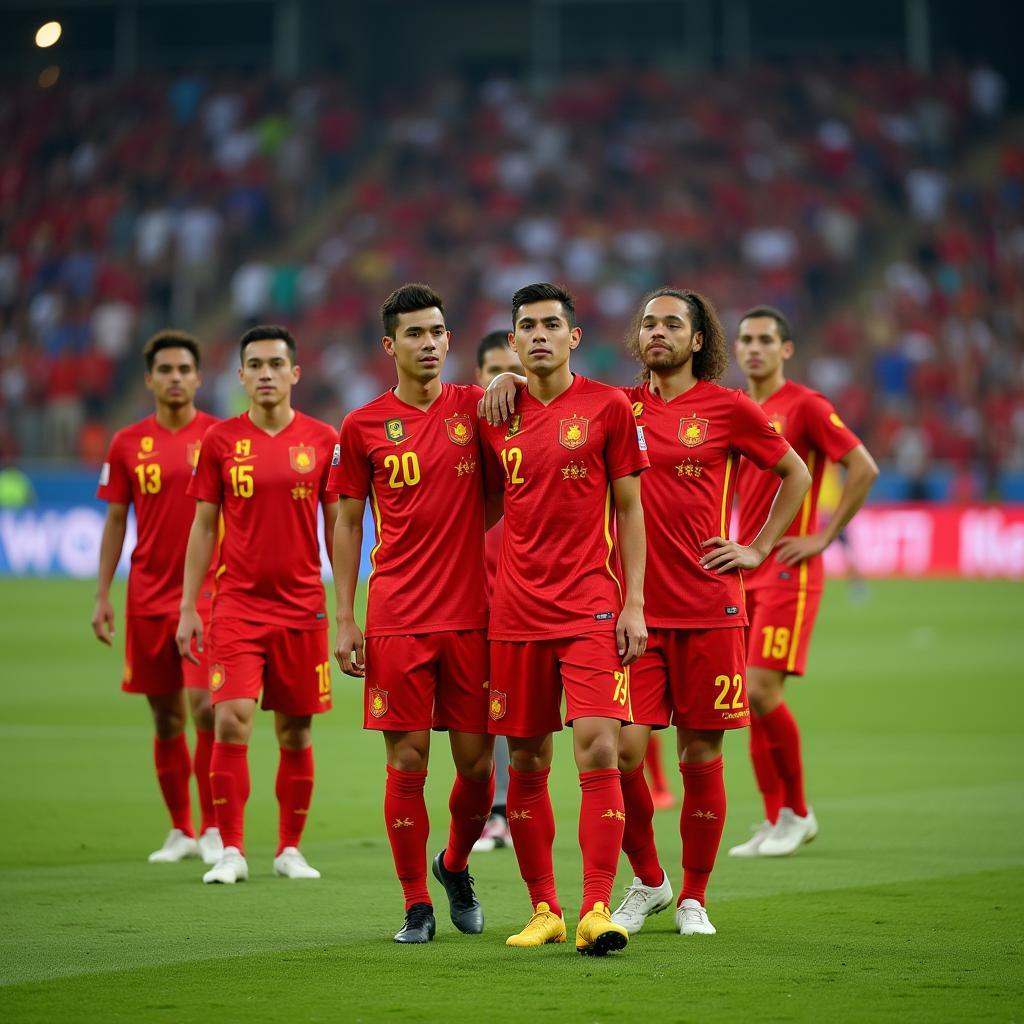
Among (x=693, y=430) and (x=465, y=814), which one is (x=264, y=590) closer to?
(x=465, y=814)

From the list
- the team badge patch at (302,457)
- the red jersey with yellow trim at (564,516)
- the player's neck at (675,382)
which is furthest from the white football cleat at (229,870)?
the player's neck at (675,382)

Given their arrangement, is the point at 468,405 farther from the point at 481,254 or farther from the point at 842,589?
the point at 481,254

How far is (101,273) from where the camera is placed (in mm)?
36625

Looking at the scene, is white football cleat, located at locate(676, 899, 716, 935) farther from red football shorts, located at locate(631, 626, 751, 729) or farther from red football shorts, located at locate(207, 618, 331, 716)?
red football shorts, located at locate(207, 618, 331, 716)

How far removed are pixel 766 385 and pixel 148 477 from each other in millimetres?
3155

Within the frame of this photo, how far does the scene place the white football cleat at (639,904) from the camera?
22.2 ft

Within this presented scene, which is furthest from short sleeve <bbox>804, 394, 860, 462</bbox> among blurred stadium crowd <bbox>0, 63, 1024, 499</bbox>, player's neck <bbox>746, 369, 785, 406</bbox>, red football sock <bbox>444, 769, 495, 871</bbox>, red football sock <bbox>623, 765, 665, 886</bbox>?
blurred stadium crowd <bbox>0, 63, 1024, 499</bbox>

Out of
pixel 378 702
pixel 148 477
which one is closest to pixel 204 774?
pixel 148 477

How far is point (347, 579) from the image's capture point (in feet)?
22.4

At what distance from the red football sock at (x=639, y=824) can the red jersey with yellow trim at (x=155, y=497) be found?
9.90 ft

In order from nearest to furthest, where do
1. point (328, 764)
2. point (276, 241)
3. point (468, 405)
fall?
point (468, 405), point (328, 764), point (276, 241)

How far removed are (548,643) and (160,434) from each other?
11.7 ft

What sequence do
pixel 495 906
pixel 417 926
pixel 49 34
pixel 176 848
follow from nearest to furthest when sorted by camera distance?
pixel 417 926 < pixel 495 906 < pixel 176 848 < pixel 49 34

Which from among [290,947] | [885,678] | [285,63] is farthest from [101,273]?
[290,947]
